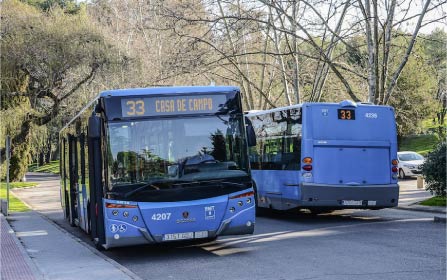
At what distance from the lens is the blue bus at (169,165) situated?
10961 millimetres

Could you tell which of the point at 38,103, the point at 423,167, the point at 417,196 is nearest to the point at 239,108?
the point at 423,167

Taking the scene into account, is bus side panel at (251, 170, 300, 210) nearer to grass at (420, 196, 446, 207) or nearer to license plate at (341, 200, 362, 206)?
license plate at (341, 200, 362, 206)

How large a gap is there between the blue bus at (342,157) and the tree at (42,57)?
25.9m

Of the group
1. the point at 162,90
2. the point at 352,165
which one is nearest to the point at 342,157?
the point at 352,165

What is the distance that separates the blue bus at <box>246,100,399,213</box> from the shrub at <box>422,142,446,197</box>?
11.5 feet

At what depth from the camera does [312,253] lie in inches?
443

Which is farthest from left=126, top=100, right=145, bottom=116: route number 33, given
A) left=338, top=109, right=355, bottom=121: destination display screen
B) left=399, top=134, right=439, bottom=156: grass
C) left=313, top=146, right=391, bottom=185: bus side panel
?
left=399, top=134, right=439, bottom=156: grass

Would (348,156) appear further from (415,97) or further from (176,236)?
(415,97)

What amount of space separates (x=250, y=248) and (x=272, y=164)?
5.74 m

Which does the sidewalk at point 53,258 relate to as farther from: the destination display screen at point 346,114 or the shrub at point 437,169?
the shrub at point 437,169

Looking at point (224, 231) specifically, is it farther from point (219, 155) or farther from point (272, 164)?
point (272, 164)

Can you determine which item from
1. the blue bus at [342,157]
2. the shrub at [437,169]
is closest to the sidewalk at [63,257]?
the blue bus at [342,157]

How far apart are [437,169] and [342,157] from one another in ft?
15.9

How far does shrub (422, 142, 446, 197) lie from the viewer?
62.2 feet
